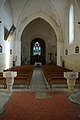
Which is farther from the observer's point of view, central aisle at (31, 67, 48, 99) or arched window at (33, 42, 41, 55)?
arched window at (33, 42, 41, 55)

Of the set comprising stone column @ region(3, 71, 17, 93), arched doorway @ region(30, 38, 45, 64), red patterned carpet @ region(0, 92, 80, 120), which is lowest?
red patterned carpet @ region(0, 92, 80, 120)

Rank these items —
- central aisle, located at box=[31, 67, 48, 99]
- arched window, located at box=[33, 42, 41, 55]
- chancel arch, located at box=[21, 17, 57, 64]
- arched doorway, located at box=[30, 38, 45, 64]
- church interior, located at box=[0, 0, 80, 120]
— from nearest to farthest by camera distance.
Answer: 1. church interior, located at box=[0, 0, 80, 120]
2. central aisle, located at box=[31, 67, 48, 99]
3. chancel arch, located at box=[21, 17, 57, 64]
4. arched doorway, located at box=[30, 38, 45, 64]
5. arched window, located at box=[33, 42, 41, 55]

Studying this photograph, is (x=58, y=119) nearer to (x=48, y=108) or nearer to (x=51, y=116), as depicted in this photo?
(x=51, y=116)

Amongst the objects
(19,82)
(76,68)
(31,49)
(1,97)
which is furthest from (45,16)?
(1,97)

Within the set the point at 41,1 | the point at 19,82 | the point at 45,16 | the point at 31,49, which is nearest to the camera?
the point at 19,82

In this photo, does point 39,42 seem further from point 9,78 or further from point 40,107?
point 40,107

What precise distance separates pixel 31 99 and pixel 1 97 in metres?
1.10

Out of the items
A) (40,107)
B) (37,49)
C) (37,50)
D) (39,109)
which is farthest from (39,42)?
(39,109)

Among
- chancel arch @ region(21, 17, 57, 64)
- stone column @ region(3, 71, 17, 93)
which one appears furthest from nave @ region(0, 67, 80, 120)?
chancel arch @ region(21, 17, 57, 64)

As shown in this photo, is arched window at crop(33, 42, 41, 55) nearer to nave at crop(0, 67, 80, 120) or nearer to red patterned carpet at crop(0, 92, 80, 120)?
nave at crop(0, 67, 80, 120)

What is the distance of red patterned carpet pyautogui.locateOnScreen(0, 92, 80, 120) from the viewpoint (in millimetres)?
4859

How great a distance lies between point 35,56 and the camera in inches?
1405

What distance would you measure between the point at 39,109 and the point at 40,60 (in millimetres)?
29658

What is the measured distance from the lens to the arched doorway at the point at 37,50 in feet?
116
